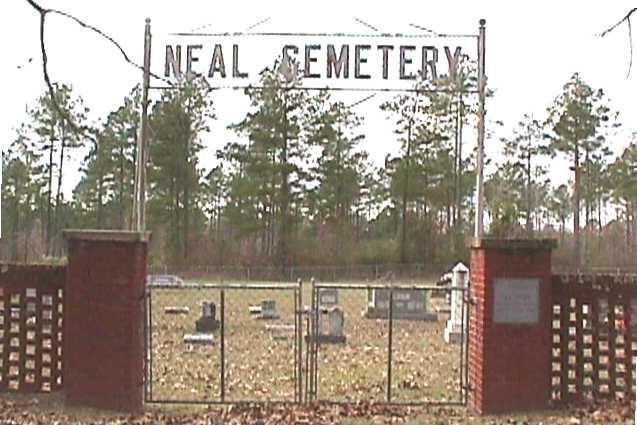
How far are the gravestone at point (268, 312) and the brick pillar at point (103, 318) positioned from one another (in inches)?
575

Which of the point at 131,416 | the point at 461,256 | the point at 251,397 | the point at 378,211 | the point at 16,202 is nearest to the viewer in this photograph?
the point at 131,416

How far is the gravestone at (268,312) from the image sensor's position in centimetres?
2385

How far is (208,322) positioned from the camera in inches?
810

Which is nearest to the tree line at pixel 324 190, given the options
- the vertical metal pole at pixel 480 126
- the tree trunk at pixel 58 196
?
the tree trunk at pixel 58 196

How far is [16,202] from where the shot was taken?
124 ft

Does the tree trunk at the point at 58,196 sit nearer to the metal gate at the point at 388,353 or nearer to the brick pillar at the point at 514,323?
the metal gate at the point at 388,353

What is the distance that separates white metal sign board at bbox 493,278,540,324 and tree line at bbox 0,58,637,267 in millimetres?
27038

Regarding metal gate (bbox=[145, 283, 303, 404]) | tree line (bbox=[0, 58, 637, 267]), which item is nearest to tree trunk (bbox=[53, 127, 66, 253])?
tree line (bbox=[0, 58, 637, 267])

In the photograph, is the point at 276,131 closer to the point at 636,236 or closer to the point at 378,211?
the point at 378,211

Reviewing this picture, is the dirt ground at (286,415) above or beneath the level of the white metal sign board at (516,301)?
beneath

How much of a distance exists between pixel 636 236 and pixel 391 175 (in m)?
10.1

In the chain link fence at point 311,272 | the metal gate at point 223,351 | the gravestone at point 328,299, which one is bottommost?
the metal gate at point 223,351

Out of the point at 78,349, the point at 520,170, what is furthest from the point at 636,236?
the point at 78,349

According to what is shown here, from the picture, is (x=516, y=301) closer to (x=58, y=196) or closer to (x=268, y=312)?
(x=268, y=312)
